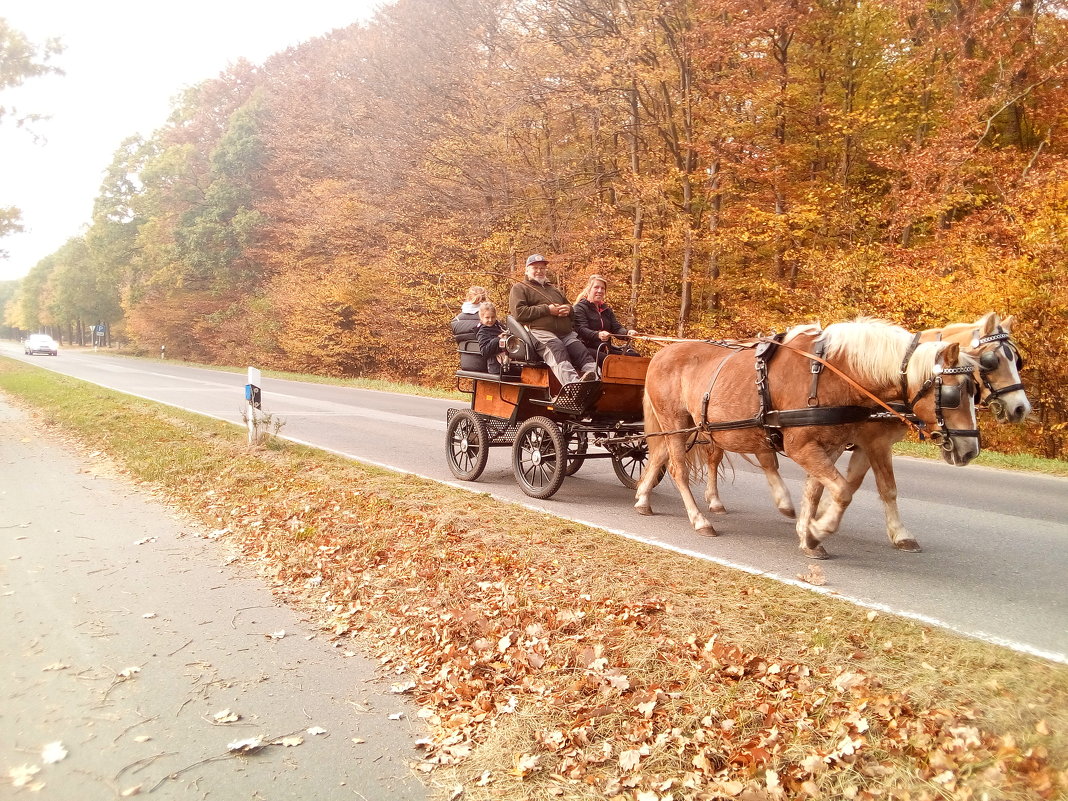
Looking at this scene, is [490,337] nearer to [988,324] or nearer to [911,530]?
[911,530]

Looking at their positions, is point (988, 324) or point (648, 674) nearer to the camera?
point (648, 674)

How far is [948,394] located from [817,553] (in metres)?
1.59

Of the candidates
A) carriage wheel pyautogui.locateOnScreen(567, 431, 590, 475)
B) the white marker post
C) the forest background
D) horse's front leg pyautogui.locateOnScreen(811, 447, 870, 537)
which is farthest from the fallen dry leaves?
the white marker post

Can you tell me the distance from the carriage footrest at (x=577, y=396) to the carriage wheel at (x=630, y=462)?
0.74 metres

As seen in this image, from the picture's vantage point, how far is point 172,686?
4.02 m

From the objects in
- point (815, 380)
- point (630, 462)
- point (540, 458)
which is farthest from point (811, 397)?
point (630, 462)

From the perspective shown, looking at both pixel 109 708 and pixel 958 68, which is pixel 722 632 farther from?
pixel 958 68

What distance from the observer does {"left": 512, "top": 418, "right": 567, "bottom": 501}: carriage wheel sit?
25.7 ft

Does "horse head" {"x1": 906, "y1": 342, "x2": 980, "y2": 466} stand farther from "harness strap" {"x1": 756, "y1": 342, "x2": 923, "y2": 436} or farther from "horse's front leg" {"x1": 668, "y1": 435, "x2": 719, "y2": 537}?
"horse's front leg" {"x1": 668, "y1": 435, "x2": 719, "y2": 537}

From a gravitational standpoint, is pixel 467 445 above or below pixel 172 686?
above

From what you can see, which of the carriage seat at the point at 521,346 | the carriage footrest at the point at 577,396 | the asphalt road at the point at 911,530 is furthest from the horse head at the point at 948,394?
the carriage seat at the point at 521,346

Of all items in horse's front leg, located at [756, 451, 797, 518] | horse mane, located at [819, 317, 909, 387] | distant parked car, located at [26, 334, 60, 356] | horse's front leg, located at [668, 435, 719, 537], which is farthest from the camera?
distant parked car, located at [26, 334, 60, 356]

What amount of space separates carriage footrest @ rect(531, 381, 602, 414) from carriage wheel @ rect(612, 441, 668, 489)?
74 centimetres

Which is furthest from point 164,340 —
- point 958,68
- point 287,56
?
point 958,68
